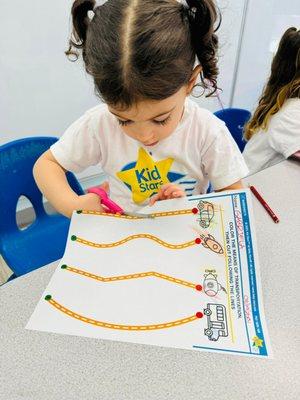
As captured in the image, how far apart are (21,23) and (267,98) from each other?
33.2 inches

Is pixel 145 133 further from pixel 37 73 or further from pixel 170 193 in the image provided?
pixel 37 73

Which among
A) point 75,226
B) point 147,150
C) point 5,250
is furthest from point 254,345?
point 5,250

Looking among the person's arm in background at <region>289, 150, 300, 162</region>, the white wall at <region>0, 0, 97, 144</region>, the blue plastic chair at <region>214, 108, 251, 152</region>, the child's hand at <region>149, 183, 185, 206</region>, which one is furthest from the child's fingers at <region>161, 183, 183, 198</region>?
the white wall at <region>0, 0, 97, 144</region>

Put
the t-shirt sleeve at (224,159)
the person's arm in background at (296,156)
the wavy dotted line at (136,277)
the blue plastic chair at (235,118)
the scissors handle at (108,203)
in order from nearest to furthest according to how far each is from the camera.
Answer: the wavy dotted line at (136,277) < the scissors handle at (108,203) < the t-shirt sleeve at (224,159) < the person's arm in background at (296,156) < the blue plastic chair at (235,118)

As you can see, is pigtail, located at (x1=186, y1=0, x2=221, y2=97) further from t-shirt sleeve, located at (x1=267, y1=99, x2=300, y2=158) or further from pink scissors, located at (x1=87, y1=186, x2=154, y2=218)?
t-shirt sleeve, located at (x1=267, y1=99, x2=300, y2=158)

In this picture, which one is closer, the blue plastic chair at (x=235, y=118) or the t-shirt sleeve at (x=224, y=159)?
the t-shirt sleeve at (x=224, y=159)

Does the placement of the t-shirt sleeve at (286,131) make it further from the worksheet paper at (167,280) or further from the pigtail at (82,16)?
the pigtail at (82,16)

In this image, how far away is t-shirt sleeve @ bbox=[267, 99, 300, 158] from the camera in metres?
0.95

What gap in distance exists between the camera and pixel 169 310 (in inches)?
19.2

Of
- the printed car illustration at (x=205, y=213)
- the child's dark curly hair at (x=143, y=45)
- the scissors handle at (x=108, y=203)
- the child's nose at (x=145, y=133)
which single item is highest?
the child's dark curly hair at (x=143, y=45)

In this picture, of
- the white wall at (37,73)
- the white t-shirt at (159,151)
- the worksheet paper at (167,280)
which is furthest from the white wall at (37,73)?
the worksheet paper at (167,280)

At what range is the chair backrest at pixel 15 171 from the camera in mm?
812

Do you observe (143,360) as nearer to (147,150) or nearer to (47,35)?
(147,150)

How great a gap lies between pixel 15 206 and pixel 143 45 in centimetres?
53
